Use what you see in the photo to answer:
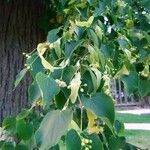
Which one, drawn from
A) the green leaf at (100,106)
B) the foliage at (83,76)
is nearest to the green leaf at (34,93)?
the foliage at (83,76)

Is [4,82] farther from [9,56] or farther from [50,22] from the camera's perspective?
[50,22]

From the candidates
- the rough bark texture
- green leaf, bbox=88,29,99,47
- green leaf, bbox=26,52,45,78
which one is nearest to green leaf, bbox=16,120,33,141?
green leaf, bbox=26,52,45,78

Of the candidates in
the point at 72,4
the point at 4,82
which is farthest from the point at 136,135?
the point at 72,4

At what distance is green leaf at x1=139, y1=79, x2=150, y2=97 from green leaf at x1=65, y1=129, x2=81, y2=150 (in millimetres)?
386

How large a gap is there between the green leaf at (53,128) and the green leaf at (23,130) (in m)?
0.13

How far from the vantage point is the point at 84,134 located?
854 mm

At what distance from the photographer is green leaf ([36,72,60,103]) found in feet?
2.65

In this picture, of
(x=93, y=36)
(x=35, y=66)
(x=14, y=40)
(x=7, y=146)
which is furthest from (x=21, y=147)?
(x=14, y=40)

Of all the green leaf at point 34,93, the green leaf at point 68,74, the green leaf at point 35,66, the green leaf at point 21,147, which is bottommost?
the green leaf at point 21,147

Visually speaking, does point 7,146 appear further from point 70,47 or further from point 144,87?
point 144,87

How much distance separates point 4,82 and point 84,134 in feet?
4.19

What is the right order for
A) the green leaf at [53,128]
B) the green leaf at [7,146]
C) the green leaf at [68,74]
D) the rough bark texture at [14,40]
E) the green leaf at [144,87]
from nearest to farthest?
the green leaf at [53,128], the green leaf at [68,74], the green leaf at [7,146], the green leaf at [144,87], the rough bark texture at [14,40]

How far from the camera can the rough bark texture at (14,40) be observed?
6.70 feet

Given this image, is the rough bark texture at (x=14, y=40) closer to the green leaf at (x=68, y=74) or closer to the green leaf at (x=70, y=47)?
the green leaf at (x=70, y=47)
